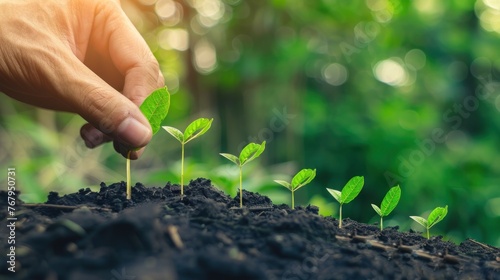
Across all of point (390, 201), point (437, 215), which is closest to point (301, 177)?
point (390, 201)

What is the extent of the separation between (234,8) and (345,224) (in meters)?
3.90

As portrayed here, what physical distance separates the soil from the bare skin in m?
0.26

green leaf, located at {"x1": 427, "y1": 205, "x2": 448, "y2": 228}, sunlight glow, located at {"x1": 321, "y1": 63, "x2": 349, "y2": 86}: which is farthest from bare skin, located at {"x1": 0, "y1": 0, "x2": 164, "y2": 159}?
sunlight glow, located at {"x1": 321, "y1": 63, "x2": 349, "y2": 86}

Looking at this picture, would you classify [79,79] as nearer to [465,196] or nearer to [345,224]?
[345,224]

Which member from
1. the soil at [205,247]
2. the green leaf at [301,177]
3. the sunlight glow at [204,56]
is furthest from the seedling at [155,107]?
the sunlight glow at [204,56]

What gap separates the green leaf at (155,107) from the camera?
1183 millimetres

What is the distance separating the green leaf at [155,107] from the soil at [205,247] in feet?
0.69

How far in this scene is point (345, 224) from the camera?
1178 millimetres

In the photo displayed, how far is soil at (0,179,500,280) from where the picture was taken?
710mm

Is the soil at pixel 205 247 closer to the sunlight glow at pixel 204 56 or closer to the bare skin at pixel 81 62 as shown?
the bare skin at pixel 81 62

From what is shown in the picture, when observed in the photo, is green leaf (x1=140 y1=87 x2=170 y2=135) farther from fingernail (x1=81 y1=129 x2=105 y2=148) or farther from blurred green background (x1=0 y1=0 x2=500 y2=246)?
blurred green background (x1=0 y1=0 x2=500 y2=246)

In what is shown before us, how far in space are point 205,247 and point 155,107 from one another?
0.51m

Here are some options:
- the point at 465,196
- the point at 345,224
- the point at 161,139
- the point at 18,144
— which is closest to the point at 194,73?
the point at 161,139

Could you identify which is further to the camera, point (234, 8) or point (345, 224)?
point (234, 8)
